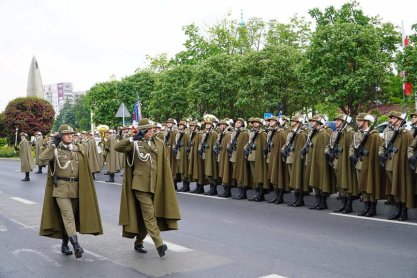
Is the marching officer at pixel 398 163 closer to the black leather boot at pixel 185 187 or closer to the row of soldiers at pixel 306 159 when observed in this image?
the row of soldiers at pixel 306 159

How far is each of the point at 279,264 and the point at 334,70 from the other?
68.3 ft

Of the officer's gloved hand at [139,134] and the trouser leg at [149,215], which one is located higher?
the officer's gloved hand at [139,134]

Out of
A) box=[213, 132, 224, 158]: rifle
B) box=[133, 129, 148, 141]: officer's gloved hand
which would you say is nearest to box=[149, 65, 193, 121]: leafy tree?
box=[213, 132, 224, 158]: rifle

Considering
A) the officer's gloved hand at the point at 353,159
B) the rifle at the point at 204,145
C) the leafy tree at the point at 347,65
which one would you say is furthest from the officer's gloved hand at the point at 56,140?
the leafy tree at the point at 347,65

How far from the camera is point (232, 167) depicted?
1480cm

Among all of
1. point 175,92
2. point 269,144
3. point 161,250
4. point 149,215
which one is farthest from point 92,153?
point 161,250

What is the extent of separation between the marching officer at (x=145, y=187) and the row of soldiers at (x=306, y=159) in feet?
15.7

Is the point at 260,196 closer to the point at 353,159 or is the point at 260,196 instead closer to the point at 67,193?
the point at 353,159

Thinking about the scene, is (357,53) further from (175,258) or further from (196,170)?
(175,258)

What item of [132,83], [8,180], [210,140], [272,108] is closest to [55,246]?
[210,140]

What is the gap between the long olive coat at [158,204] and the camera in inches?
306

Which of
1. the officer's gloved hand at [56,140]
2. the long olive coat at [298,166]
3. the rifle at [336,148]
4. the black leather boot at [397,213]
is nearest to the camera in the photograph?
the officer's gloved hand at [56,140]

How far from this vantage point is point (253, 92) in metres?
27.7

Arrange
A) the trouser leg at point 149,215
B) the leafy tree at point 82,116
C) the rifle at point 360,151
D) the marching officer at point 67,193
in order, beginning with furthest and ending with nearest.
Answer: the leafy tree at point 82,116 → the rifle at point 360,151 → the marching officer at point 67,193 → the trouser leg at point 149,215
